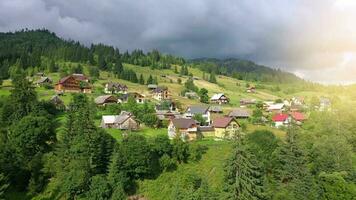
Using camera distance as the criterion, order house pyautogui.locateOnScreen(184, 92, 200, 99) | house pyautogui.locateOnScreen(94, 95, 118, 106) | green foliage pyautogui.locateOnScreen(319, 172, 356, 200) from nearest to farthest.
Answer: green foliage pyautogui.locateOnScreen(319, 172, 356, 200)
house pyautogui.locateOnScreen(94, 95, 118, 106)
house pyautogui.locateOnScreen(184, 92, 200, 99)

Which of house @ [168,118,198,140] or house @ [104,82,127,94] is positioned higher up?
house @ [104,82,127,94]

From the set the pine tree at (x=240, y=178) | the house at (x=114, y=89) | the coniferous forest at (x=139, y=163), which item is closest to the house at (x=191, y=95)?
the house at (x=114, y=89)

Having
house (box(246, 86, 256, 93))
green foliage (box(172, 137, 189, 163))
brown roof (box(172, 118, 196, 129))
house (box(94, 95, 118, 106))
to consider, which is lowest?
green foliage (box(172, 137, 189, 163))

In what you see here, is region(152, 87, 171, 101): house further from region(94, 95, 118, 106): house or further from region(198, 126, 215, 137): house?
region(198, 126, 215, 137): house

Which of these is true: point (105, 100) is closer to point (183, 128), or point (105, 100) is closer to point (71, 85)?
point (71, 85)

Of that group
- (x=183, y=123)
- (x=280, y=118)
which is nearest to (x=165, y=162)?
(x=183, y=123)

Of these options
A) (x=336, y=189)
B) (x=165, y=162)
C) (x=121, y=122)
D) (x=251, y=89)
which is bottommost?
(x=165, y=162)

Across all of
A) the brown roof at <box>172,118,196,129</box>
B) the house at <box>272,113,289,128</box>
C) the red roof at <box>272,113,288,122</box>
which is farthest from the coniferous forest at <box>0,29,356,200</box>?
the red roof at <box>272,113,288,122</box>

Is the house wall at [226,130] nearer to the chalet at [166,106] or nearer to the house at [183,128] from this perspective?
the house at [183,128]
